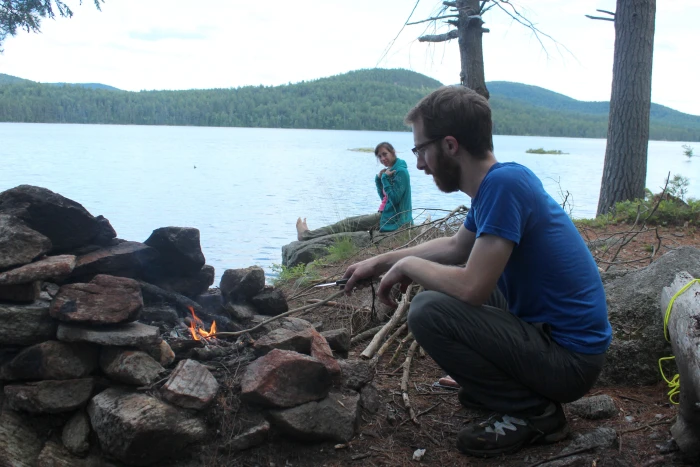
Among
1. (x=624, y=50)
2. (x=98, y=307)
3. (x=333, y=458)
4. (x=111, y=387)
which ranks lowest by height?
(x=333, y=458)

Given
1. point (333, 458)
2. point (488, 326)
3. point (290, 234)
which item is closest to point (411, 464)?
point (333, 458)

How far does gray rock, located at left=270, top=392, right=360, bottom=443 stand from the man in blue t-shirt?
2.13 ft

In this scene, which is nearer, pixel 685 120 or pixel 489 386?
pixel 489 386

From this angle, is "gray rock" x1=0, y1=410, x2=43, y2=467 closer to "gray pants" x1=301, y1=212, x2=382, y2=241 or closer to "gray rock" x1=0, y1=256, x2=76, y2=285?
"gray rock" x1=0, y1=256, x2=76, y2=285

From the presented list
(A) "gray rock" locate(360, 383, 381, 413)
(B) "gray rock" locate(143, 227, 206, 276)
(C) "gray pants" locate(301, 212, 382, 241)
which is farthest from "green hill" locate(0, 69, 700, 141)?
(A) "gray rock" locate(360, 383, 381, 413)

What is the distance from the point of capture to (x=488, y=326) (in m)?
2.72

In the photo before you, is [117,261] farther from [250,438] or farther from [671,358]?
Answer: [671,358]

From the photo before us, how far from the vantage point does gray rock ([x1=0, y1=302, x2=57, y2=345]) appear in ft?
10.5

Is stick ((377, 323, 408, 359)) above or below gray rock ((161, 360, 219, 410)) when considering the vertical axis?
below

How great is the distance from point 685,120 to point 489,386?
117 meters

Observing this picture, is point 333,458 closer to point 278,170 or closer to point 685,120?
point 278,170

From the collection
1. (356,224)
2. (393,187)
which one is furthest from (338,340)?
(356,224)

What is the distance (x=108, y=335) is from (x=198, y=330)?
2.56 feet

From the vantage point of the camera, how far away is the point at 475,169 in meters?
2.76
